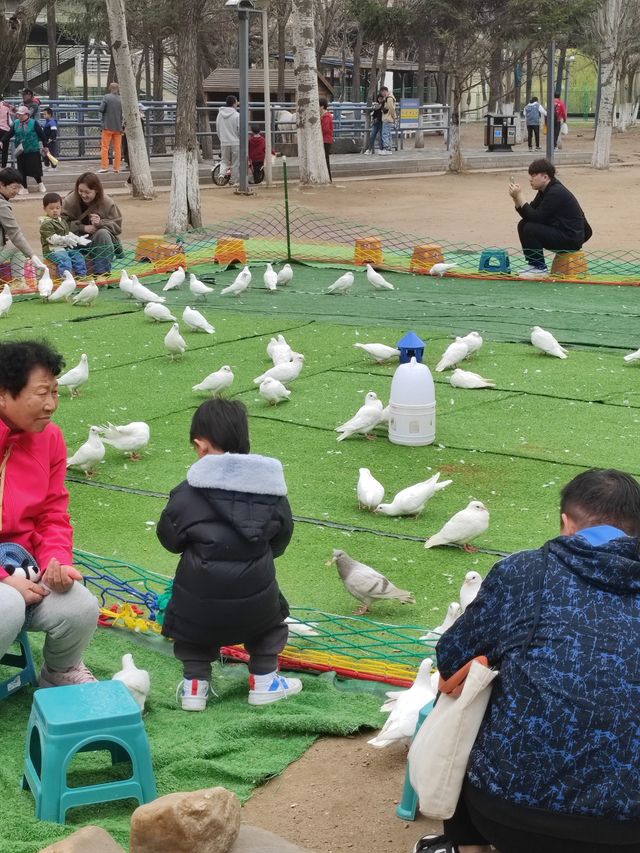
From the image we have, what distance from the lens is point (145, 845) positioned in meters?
2.48

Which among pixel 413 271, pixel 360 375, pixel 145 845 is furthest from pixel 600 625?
pixel 413 271

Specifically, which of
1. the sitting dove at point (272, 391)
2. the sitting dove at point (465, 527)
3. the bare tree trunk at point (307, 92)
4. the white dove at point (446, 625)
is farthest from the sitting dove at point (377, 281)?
the bare tree trunk at point (307, 92)

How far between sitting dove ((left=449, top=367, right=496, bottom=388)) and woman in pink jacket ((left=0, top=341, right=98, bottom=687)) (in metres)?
4.03

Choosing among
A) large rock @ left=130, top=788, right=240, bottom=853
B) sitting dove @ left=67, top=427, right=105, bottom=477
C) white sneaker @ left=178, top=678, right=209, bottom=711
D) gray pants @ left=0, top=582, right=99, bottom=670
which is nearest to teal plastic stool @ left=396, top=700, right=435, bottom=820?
large rock @ left=130, top=788, right=240, bottom=853

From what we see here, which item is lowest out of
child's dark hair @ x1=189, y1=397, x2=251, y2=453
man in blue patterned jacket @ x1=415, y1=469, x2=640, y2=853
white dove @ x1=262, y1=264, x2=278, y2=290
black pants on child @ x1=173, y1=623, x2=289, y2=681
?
black pants on child @ x1=173, y1=623, x2=289, y2=681

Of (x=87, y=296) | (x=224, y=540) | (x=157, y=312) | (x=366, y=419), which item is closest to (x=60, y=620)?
(x=224, y=540)

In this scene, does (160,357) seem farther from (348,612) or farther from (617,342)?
(348,612)

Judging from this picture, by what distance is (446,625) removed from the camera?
3666 mm

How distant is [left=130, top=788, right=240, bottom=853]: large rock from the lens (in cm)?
246

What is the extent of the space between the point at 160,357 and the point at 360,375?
1528 millimetres

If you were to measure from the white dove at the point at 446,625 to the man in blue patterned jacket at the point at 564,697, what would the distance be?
1083mm

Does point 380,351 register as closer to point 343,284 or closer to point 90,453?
point 90,453

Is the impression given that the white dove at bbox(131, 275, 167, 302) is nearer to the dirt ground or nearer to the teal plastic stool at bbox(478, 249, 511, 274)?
the teal plastic stool at bbox(478, 249, 511, 274)

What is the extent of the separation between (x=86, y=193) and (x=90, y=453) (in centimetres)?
636
